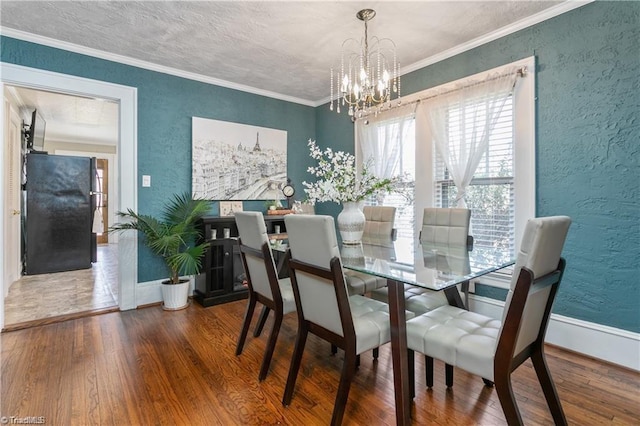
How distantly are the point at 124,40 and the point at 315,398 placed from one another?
335 centimetres

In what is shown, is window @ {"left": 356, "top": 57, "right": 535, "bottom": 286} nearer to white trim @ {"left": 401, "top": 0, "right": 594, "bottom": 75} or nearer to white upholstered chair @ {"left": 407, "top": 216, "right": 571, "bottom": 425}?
white trim @ {"left": 401, "top": 0, "right": 594, "bottom": 75}

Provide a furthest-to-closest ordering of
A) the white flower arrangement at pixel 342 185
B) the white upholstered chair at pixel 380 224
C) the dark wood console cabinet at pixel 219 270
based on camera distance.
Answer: the dark wood console cabinet at pixel 219 270 < the white upholstered chair at pixel 380 224 < the white flower arrangement at pixel 342 185

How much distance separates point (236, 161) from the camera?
4.05m

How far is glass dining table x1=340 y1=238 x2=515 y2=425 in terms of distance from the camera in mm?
1470

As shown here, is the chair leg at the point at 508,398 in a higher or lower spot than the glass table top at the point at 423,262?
lower

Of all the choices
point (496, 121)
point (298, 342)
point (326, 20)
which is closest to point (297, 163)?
point (326, 20)

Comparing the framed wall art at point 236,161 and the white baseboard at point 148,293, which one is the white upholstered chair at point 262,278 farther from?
the framed wall art at point 236,161

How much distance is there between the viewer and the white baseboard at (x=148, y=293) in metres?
3.40

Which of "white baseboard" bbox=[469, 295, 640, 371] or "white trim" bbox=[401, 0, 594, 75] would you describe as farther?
"white trim" bbox=[401, 0, 594, 75]

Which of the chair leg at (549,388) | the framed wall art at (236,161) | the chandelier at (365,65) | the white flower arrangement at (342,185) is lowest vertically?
the chair leg at (549,388)

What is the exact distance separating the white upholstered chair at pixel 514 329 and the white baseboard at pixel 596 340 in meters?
1.14

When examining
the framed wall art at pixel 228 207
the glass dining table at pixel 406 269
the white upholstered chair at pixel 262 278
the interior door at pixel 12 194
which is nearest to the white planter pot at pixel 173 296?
the framed wall art at pixel 228 207

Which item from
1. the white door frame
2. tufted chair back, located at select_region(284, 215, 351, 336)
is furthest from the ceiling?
tufted chair back, located at select_region(284, 215, 351, 336)

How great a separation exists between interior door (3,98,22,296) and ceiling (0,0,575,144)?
154cm
